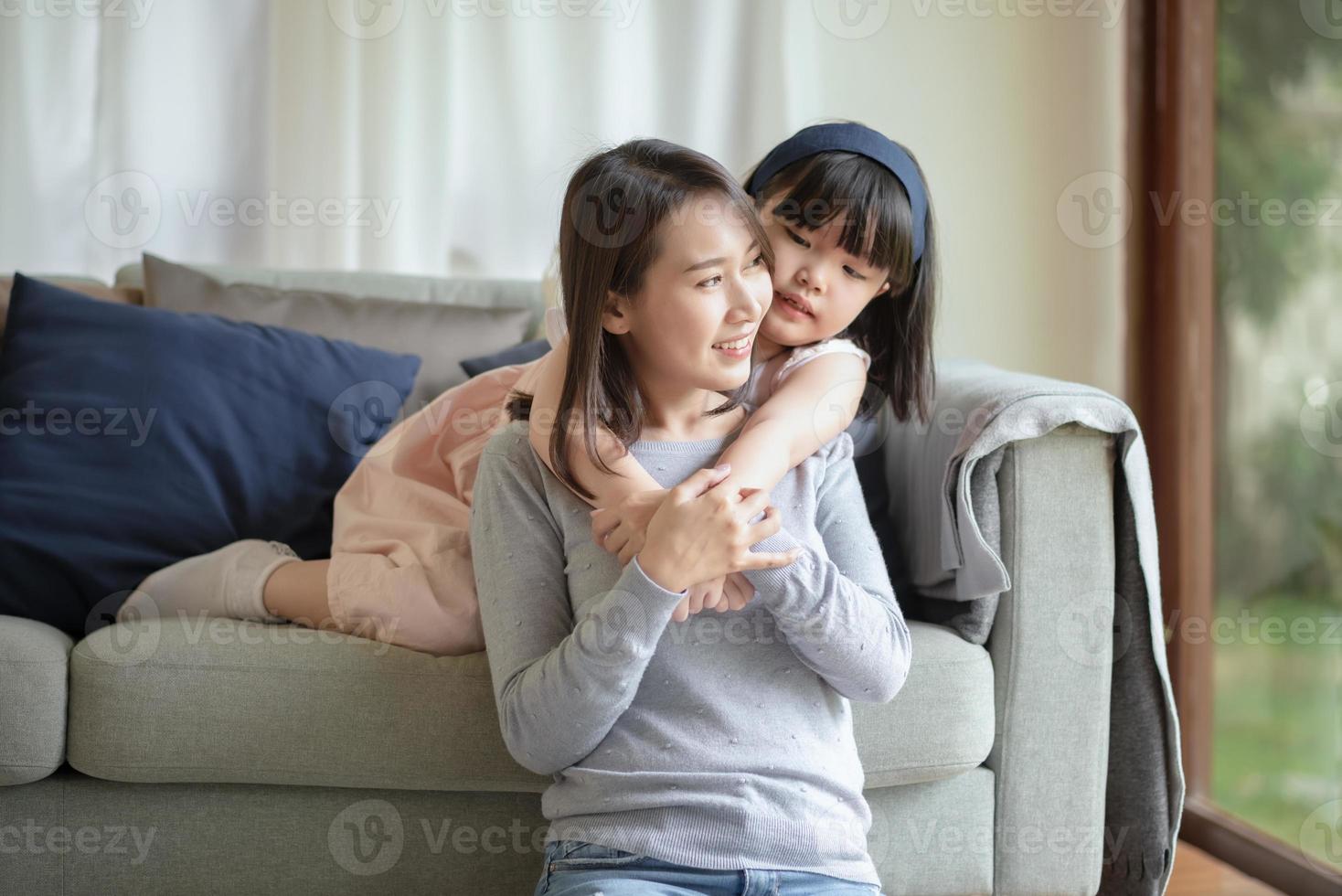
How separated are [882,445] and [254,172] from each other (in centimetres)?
146

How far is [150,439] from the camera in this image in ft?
5.62

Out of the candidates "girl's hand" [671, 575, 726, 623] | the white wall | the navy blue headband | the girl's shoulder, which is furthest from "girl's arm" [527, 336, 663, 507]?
the white wall

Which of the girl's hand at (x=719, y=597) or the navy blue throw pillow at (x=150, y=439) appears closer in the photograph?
the girl's hand at (x=719, y=597)

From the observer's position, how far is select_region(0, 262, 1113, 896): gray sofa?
1.37 m

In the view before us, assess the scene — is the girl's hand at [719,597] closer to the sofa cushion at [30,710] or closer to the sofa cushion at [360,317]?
the sofa cushion at [30,710]

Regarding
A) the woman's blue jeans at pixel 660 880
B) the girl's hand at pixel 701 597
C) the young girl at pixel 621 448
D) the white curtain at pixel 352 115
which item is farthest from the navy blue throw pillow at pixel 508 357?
the woman's blue jeans at pixel 660 880

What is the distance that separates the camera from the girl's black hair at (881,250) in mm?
1401

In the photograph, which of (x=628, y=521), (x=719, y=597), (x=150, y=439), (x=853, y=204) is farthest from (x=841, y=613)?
(x=150, y=439)

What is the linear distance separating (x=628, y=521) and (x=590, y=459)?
85 millimetres

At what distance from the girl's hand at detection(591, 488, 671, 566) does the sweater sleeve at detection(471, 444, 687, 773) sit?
0.13ft

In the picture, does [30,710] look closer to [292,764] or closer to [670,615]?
[292,764]

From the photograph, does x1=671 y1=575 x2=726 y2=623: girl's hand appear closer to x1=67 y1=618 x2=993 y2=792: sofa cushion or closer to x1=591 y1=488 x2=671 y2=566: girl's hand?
x1=591 y1=488 x2=671 y2=566: girl's hand

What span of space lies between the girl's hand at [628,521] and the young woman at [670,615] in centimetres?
2

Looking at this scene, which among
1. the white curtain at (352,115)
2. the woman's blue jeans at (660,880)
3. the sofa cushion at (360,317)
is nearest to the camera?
the woman's blue jeans at (660,880)
